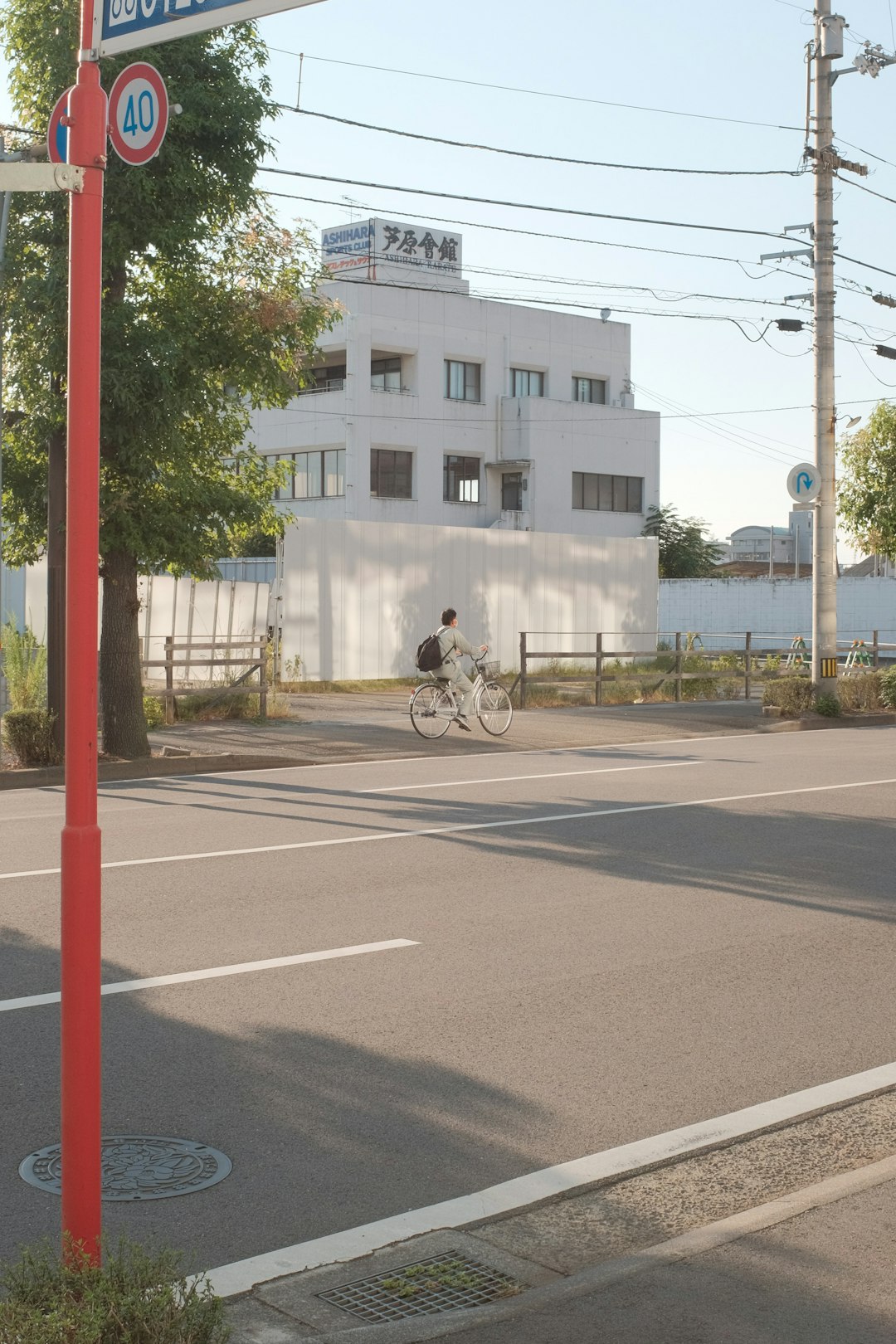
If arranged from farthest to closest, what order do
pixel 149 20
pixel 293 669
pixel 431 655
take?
pixel 293 669 < pixel 431 655 < pixel 149 20

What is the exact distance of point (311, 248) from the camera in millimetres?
17703

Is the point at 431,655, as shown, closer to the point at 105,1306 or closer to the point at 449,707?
the point at 449,707

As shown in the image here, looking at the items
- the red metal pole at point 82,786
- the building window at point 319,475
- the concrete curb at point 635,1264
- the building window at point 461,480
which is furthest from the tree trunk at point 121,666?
the building window at point 461,480

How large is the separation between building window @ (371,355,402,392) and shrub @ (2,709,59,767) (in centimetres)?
3249

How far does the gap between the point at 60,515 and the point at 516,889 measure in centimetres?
881

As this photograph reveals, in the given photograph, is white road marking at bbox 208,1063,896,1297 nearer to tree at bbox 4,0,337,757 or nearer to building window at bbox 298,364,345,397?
tree at bbox 4,0,337,757

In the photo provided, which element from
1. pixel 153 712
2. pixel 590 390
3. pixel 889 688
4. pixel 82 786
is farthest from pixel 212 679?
pixel 590 390

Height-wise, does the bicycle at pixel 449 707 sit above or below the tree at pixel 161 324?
below

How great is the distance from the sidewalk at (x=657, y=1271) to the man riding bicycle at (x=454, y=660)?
1406cm

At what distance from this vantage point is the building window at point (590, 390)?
172 ft

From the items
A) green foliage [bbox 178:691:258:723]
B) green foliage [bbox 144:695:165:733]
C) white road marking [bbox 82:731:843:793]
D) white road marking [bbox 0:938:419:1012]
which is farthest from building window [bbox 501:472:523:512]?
white road marking [bbox 0:938:419:1012]

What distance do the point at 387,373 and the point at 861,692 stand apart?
2617 centimetres

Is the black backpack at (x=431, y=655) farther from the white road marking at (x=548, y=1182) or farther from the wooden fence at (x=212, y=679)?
the white road marking at (x=548, y=1182)

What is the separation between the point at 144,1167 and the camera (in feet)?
16.0
